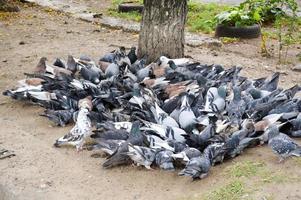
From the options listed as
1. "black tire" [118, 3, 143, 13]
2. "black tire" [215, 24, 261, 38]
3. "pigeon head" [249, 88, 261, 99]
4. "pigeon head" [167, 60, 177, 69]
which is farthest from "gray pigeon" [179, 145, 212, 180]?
"black tire" [118, 3, 143, 13]

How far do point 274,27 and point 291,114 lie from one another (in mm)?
5488

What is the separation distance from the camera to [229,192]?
312 cm

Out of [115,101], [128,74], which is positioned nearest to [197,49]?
[128,74]

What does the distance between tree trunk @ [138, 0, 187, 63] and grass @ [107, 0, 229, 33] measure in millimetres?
3179

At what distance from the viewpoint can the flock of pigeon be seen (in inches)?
141

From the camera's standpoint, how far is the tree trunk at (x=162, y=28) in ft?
17.4

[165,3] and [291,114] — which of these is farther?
[165,3]

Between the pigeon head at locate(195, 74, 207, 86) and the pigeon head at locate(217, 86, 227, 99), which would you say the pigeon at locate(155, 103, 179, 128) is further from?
the pigeon head at locate(195, 74, 207, 86)

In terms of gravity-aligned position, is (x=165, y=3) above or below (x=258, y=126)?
above

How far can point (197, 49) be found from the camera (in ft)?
23.4

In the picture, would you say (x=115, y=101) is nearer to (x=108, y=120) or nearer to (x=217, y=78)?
(x=108, y=120)

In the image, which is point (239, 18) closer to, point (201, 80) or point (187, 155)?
point (201, 80)

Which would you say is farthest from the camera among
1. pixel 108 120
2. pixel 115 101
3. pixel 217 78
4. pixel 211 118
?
pixel 217 78

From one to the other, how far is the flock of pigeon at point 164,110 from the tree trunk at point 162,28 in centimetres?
19
